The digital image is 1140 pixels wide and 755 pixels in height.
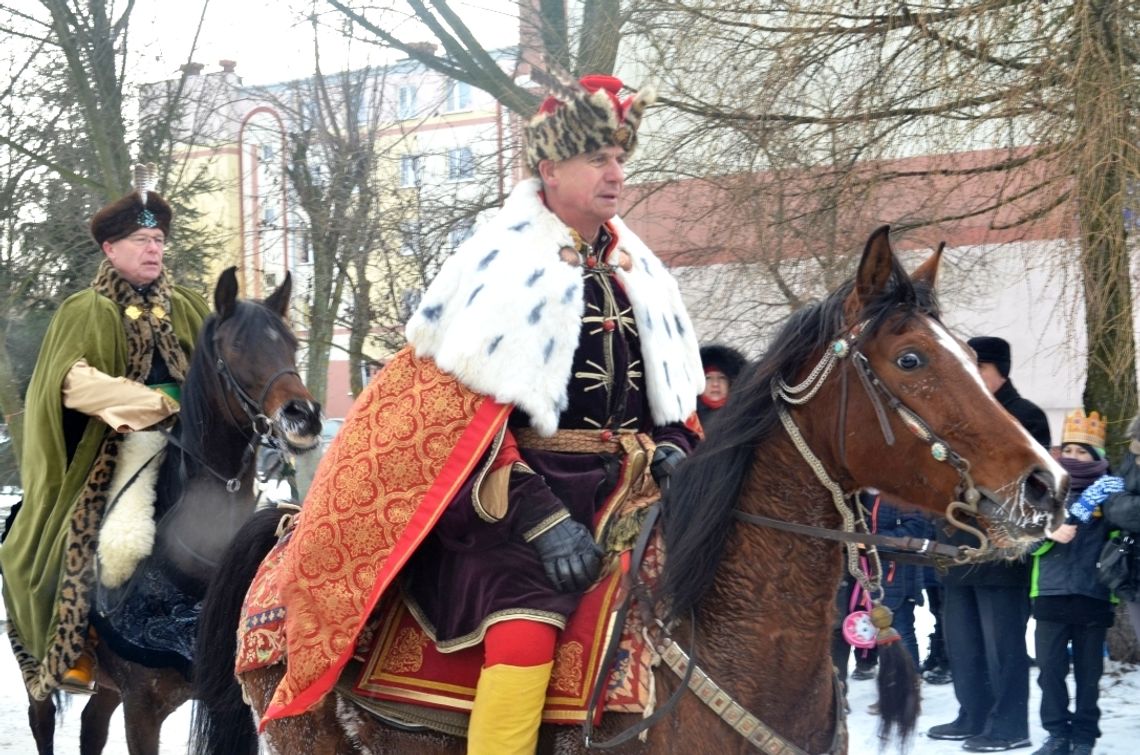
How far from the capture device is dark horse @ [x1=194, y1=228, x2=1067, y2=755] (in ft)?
10.2

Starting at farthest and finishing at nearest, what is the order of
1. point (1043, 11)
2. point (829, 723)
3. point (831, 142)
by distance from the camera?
point (831, 142) → point (1043, 11) → point (829, 723)

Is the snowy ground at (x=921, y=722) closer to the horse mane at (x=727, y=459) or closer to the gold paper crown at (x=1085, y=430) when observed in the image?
the gold paper crown at (x=1085, y=430)

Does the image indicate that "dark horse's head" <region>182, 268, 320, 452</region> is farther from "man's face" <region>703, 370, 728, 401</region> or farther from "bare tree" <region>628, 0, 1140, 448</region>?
"bare tree" <region>628, 0, 1140, 448</region>

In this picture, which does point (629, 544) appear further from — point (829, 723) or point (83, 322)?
point (83, 322)

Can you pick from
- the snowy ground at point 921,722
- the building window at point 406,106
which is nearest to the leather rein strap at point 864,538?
the snowy ground at point 921,722

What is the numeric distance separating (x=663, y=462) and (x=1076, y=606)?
4.19 m

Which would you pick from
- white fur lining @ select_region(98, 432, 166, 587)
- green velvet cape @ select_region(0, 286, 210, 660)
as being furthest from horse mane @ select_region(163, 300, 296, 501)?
green velvet cape @ select_region(0, 286, 210, 660)

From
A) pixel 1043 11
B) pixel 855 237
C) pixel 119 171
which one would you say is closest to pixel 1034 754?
pixel 855 237

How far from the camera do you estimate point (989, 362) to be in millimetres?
7273

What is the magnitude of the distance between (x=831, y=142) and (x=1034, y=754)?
4102 millimetres

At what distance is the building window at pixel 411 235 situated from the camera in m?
13.1

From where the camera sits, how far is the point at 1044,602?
23.1ft

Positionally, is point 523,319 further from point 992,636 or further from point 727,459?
point 992,636

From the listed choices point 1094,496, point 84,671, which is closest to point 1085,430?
point 1094,496
